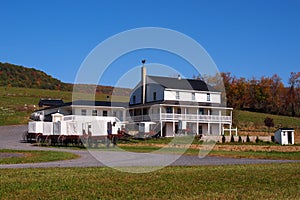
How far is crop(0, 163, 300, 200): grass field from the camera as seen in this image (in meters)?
10.2

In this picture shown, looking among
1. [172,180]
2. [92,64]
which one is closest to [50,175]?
[172,180]

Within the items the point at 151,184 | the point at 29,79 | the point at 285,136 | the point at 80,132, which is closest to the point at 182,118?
the point at 285,136

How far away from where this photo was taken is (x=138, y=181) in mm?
12555

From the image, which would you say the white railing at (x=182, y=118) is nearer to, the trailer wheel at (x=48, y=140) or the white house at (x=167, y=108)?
the white house at (x=167, y=108)

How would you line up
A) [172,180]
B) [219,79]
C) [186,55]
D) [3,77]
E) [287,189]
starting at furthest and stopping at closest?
1. [3,77]
2. [219,79]
3. [186,55]
4. [172,180]
5. [287,189]

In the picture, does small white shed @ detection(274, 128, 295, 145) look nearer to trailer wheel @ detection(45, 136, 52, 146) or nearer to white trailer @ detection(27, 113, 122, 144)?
white trailer @ detection(27, 113, 122, 144)

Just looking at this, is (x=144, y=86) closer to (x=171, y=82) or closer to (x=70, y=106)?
(x=171, y=82)

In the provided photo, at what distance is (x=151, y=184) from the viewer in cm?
1198

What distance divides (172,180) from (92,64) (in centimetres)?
1178

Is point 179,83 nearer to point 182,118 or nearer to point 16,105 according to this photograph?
point 182,118

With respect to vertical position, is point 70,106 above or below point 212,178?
above

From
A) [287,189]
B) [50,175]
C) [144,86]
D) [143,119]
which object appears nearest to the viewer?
[287,189]

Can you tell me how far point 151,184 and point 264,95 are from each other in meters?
96.4

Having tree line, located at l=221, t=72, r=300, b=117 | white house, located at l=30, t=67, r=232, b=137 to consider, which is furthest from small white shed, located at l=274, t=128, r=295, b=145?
tree line, located at l=221, t=72, r=300, b=117
